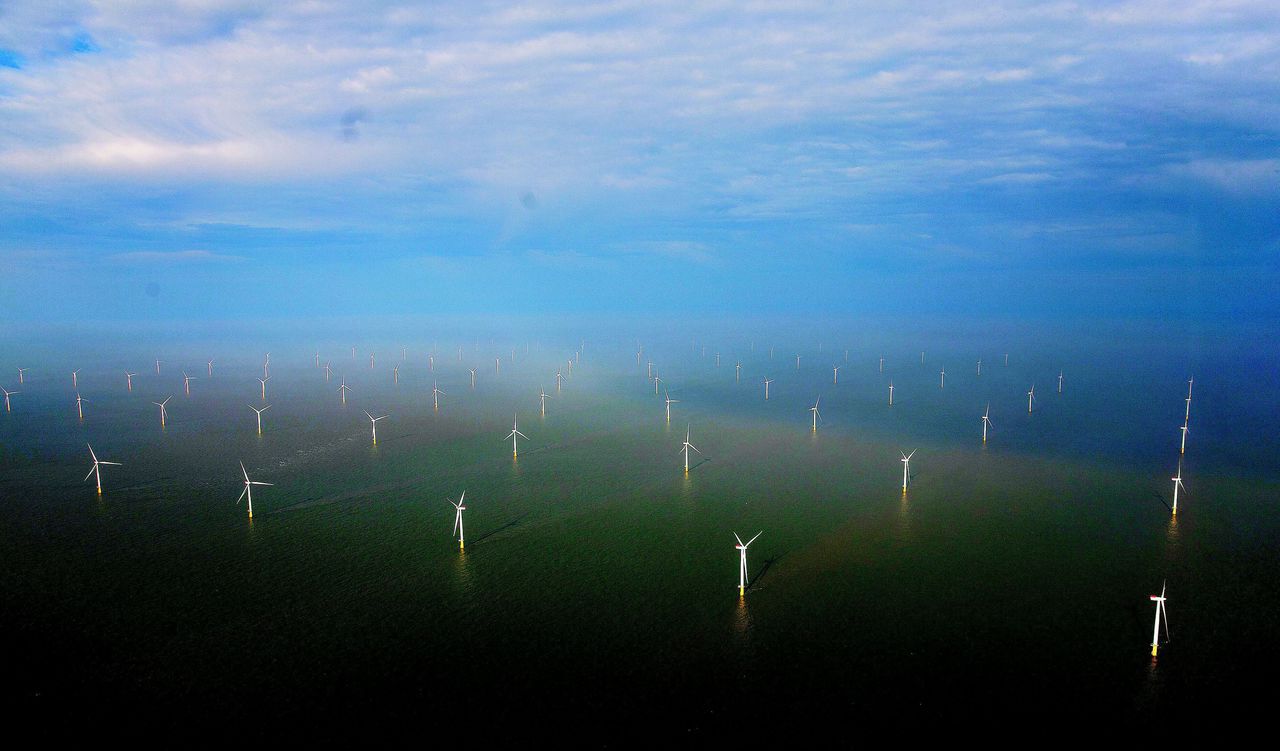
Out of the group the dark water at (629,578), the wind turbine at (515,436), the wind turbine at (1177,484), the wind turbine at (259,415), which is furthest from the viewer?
the wind turbine at (259,415)

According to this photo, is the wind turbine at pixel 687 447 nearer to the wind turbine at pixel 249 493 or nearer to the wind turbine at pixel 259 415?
the wind turbine at pixel 249 493

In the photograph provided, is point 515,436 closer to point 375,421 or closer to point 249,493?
point 375,421

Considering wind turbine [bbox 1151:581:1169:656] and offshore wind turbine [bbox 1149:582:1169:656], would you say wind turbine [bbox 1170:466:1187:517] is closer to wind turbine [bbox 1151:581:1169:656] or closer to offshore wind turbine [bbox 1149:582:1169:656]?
wind turbine [bbox 1151:581:1169:656]

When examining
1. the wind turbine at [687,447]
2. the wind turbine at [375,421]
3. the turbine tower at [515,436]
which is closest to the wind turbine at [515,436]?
the turbine tower at [515,436]

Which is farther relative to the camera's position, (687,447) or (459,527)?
(687,447)

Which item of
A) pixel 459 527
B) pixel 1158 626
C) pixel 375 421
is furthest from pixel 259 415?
pixel 1158 626

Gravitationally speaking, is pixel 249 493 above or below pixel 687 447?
above

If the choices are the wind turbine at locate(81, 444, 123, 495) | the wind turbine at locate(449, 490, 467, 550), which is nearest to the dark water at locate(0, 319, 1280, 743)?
the wind turbine at locate(449, 490, 467, 550)

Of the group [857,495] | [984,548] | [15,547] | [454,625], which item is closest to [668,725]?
[454,625]

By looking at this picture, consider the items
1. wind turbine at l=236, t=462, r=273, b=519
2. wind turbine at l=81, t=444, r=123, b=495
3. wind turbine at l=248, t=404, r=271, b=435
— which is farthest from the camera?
wind turbine at l=248, t=404, r=271, b=435
